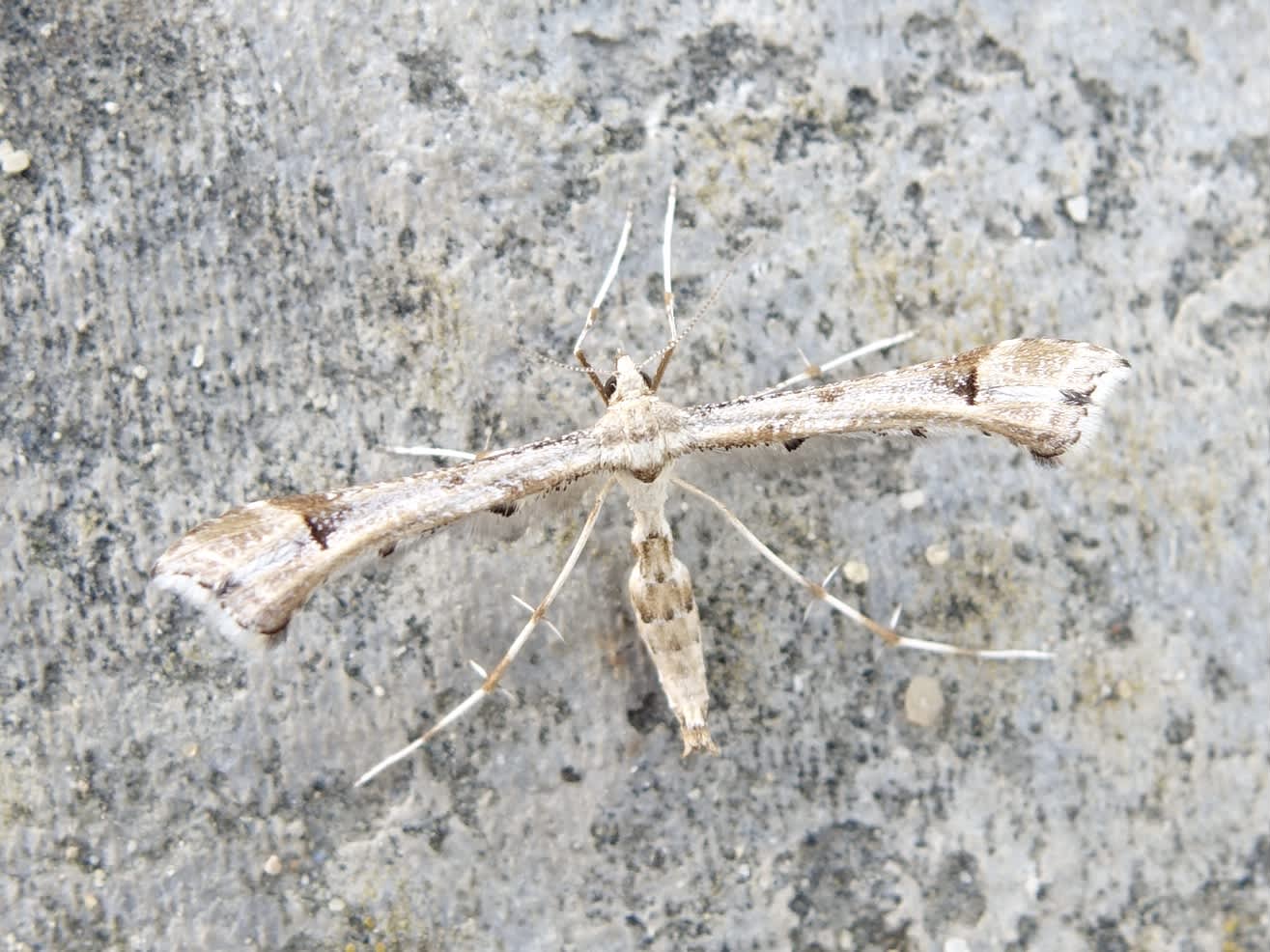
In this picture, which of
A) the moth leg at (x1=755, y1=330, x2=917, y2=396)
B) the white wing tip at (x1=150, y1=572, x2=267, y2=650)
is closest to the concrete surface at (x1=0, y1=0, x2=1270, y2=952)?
the moth leg at (x1=755, y1=330, x2=917, y2=396)

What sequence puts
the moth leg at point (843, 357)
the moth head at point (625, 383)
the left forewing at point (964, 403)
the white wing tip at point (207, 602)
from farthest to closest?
the moth leg at point (843, 357) < the moth head at point (625, 383) < the left forewing at point (964, 403) < the white wing tip at point (207, 602)

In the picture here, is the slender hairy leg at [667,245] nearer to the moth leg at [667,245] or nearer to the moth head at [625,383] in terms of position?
the moth leg at [667,245]

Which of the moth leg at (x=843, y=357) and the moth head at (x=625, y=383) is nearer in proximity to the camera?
the moth head at (x=625, y=383)

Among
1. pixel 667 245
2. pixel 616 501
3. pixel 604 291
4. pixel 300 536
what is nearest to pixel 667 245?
pixel 667 245

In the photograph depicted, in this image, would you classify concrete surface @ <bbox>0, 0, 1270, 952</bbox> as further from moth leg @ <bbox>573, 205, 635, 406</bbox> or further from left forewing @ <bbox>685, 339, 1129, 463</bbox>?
left forewing @ <bbox>685, 339, 1129, 463</bbox>

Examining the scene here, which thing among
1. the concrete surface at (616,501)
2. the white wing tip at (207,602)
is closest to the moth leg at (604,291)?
the concrete surface at (616,501)

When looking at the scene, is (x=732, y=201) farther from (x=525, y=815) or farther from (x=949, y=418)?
(x=525, y=815)

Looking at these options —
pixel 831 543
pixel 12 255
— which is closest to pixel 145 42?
pixel 12 255
